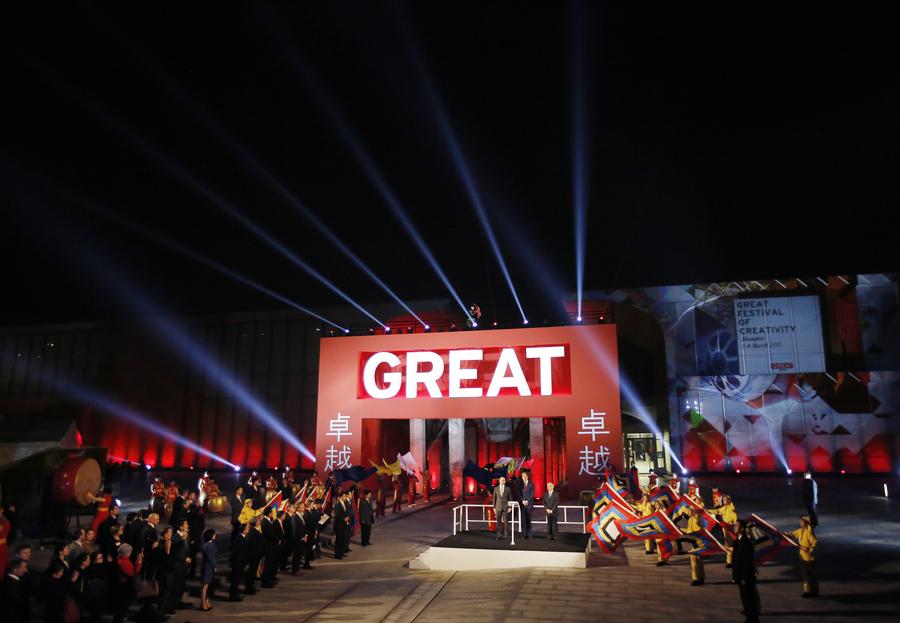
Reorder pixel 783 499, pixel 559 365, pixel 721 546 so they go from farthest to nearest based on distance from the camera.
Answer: pixel 783 499, pixel 559 365, pixel 721 546

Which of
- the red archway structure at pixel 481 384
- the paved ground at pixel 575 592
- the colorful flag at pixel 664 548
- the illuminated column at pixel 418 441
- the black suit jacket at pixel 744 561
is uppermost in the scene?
the red archway structure at pixel 481 384

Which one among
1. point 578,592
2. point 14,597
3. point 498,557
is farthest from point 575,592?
point 14,597

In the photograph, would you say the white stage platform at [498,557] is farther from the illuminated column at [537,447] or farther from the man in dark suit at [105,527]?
the illuminated column at [537,447]

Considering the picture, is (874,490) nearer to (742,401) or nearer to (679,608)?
(742,401)

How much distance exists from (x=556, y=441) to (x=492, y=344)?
1049 cm

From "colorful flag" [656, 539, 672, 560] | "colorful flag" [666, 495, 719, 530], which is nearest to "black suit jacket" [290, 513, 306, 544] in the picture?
"colorful flag" [656, 539, 672, 560]

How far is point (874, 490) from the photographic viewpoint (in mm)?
27766

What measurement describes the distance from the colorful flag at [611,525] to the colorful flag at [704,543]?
1.40 metres

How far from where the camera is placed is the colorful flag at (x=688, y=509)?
12.6 meters

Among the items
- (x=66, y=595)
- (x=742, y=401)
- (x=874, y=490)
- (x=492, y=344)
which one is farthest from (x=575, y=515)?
(x=742, y=401)

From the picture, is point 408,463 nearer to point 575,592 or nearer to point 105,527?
point 105,527

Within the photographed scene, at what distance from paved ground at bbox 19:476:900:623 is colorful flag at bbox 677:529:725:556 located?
68cm

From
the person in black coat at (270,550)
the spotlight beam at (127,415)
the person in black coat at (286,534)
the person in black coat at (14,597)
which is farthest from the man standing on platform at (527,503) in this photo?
the spotlight beam at (127,415)

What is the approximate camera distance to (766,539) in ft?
36.3
